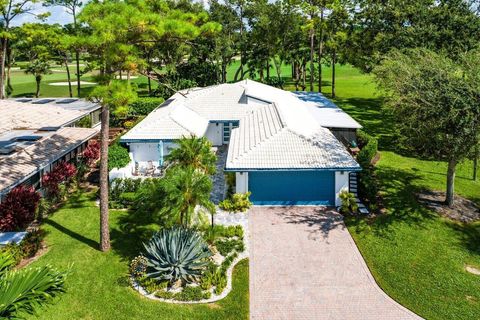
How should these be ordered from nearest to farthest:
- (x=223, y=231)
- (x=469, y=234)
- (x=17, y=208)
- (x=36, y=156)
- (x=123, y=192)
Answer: (x=17, y=208), (x=223, y=231), (x=469, y=234), (x=36, y=156), (x=123, y=192)

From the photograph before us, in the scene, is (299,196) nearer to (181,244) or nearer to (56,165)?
(181,244)

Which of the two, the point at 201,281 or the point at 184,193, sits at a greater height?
the point at 184,193

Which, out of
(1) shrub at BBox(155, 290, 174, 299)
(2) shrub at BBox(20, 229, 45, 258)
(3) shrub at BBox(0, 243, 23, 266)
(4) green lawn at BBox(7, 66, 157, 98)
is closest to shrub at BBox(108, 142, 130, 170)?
(2) shrub at BBox(20, 229, 45, 258)

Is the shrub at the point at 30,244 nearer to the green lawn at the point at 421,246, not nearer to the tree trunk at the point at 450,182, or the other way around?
the green lawn at the point at 421,246

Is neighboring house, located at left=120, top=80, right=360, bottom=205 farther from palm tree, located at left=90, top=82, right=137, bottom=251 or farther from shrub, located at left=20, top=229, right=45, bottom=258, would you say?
shrub, located at left=20, top=229, right=45, bottom=258

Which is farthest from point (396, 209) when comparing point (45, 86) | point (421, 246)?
point (45, 86)

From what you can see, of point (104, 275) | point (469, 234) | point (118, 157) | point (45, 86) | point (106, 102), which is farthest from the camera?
point (45, 86)

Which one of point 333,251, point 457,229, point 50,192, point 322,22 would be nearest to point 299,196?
point 333,251

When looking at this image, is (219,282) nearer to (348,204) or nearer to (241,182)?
(241,182)
